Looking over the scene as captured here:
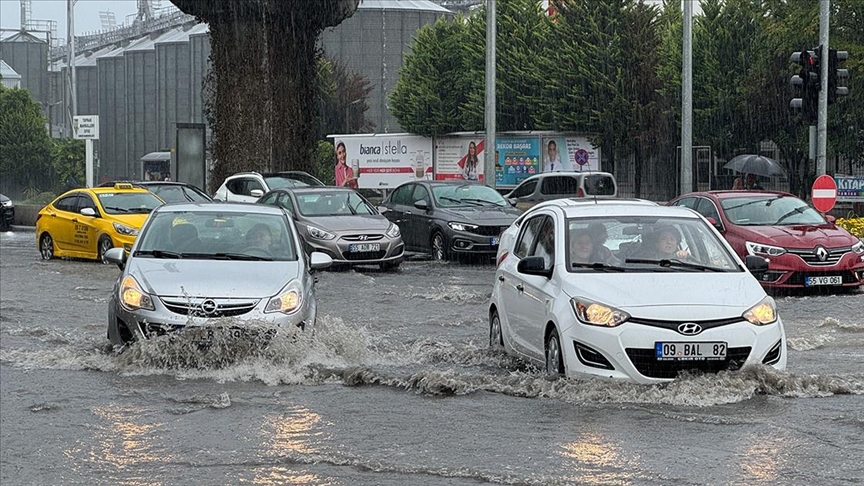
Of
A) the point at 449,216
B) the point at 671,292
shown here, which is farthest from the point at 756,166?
the point at 671,292

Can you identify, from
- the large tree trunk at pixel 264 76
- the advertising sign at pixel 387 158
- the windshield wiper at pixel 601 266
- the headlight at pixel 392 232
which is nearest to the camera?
the windshield wiper at pixel 601 266

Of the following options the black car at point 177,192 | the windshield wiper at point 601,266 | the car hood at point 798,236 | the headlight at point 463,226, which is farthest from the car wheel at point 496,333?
the black car at point 177,192

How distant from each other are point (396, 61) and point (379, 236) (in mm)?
68976

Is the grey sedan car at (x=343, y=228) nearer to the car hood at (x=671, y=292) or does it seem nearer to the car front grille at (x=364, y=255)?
the car front grille at (x=364, y=255)

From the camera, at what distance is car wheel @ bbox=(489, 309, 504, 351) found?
443 inches

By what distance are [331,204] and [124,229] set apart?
11.9ft

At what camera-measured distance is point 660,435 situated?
791cm

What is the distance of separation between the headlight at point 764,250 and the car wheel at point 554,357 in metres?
8.87

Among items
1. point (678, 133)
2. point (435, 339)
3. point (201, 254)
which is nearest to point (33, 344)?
point (201, 254)

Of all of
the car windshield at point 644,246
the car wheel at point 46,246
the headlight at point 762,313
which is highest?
the car windshield at point 644,246

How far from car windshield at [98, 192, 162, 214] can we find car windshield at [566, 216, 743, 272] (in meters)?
15.7

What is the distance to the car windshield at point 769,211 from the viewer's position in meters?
18.9

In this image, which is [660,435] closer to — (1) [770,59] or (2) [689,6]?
(2) [689,6]

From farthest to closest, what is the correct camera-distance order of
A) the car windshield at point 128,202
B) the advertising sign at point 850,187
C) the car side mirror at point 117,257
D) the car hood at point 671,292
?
the advertising sign at point 850,187 → the car windshield at point 128,202 → the car side mirror at point 117,257 → the car hood at point 671,292
